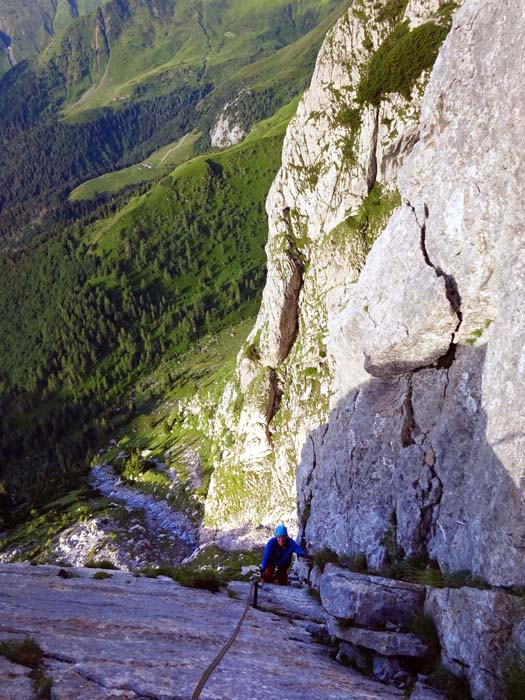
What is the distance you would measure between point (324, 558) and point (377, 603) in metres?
12.4

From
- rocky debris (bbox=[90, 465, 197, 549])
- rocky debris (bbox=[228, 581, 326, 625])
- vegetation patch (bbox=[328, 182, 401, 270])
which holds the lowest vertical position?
rocky debris (bbox=[90, 465, 197, 549])

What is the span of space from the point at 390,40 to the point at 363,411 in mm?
38163

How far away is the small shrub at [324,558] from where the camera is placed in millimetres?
26442

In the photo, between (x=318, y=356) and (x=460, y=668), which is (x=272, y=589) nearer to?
(x=460, y=668)

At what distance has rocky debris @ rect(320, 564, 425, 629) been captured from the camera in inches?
595

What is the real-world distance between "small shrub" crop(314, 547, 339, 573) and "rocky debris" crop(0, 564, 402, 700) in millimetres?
8337

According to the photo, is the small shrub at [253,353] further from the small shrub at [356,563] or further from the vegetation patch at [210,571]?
the small shrub at [356,563]

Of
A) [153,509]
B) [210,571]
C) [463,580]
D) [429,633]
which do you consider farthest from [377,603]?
[153,509]

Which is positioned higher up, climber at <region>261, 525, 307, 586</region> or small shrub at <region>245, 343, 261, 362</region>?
small shrub at <region>245, 343, 261, 362</region>

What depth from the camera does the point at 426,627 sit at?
13703 millimetres

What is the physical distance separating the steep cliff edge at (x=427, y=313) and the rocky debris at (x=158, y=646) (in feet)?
20.7

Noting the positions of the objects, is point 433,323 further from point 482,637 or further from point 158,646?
point 158,646

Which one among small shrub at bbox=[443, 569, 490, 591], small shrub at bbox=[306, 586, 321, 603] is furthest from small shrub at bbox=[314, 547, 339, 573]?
small shrub at bbox=[443, 569, 490, 591]

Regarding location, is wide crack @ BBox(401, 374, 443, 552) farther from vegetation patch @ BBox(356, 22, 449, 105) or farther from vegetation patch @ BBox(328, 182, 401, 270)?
vegetation patch @ BBox(356, 22, 449, 105)
